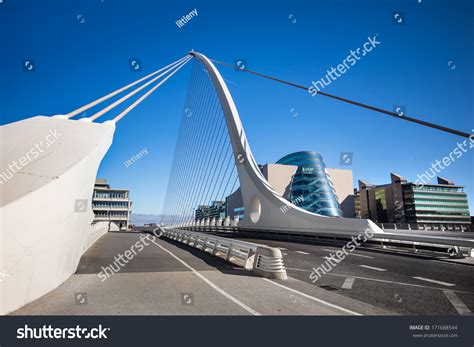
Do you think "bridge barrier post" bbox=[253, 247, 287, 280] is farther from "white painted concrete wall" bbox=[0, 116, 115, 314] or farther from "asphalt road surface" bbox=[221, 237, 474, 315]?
"white painted concrete wall" bbox=[0, 116, 115, 314]

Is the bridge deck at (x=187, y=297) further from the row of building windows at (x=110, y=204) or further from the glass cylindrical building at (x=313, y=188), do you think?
the row of building windows at (x=110, y=204)

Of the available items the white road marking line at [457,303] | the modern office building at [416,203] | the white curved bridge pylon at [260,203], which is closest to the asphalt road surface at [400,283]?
the white road marking line at [457,303]

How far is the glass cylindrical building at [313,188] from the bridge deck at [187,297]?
6767 cm

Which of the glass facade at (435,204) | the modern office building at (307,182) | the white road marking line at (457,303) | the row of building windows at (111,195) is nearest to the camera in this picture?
the white road marking line at (457,303)

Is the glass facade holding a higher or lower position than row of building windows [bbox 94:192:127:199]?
lower

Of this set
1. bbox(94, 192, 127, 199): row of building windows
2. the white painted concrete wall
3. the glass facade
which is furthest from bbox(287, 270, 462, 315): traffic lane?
the glass facade

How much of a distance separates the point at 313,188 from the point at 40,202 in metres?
76.7

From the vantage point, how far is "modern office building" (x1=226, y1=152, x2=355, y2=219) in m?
76.7

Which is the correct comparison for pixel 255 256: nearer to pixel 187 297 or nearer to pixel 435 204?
pixel 187 297

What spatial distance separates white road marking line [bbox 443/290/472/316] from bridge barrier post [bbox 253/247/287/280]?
12.5 ft

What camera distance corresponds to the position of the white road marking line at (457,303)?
5.12 m

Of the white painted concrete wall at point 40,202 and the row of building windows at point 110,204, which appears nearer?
the white painted concrete wall at point 40,202
